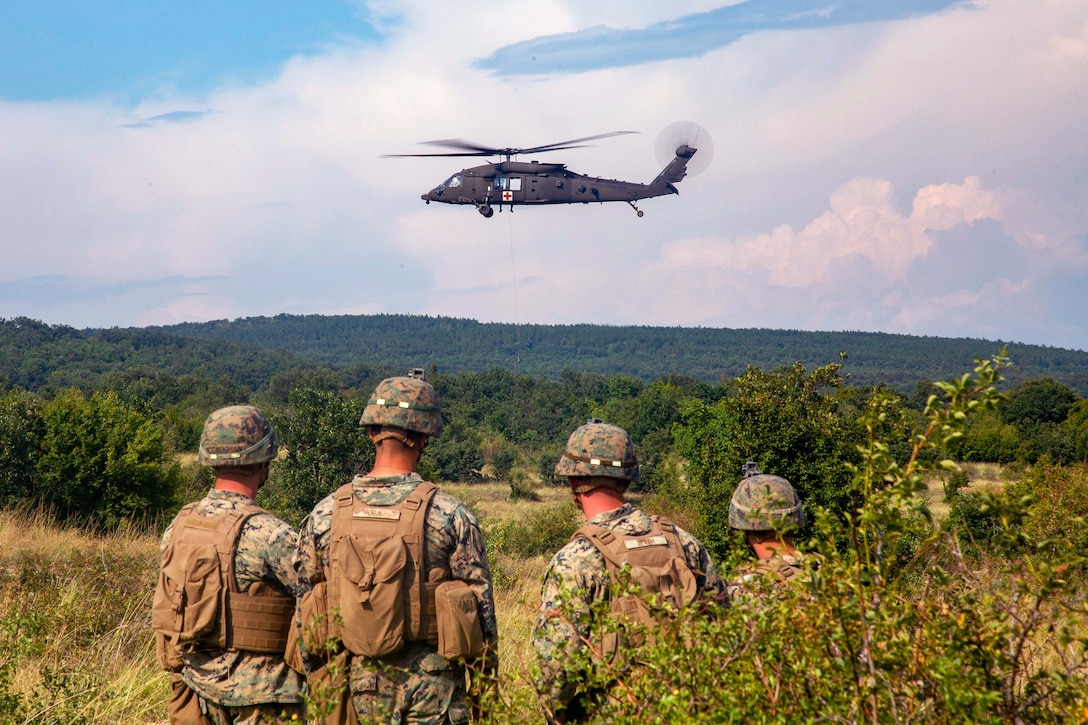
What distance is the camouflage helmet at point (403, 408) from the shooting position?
4.57m

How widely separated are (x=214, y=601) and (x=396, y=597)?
102 cm

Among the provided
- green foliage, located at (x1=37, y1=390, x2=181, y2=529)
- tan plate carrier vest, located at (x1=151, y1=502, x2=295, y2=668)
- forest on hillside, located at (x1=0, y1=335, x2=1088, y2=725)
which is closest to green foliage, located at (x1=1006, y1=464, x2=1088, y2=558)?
forest on hillside, located at (x1=0, y1=335, x2=1088, y2=725)

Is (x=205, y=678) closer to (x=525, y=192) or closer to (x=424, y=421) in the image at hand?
(x=424, y=421)

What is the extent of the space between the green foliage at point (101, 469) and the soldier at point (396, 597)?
57.9 ft

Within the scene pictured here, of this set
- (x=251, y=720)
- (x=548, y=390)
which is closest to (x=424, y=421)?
(x=251, y=720)

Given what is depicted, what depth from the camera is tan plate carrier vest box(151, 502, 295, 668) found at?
4.55 m

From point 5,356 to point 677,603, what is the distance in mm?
120751

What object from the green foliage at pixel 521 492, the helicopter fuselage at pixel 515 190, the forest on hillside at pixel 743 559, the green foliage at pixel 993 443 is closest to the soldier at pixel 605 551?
the forest on hillside at pixel 743 559

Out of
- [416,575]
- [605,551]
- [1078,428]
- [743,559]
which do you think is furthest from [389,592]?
[1078,428]

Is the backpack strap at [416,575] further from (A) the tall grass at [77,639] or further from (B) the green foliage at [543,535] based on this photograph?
(B) the green foliage at [543,535]

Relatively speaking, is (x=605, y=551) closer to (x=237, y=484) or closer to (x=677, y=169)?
(x=237, y=484)

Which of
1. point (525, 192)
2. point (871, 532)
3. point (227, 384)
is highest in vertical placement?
point (525, 192)

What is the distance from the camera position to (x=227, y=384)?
7612 centimetres

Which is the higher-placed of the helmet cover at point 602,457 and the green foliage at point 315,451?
the helmet cover at point 602,457
